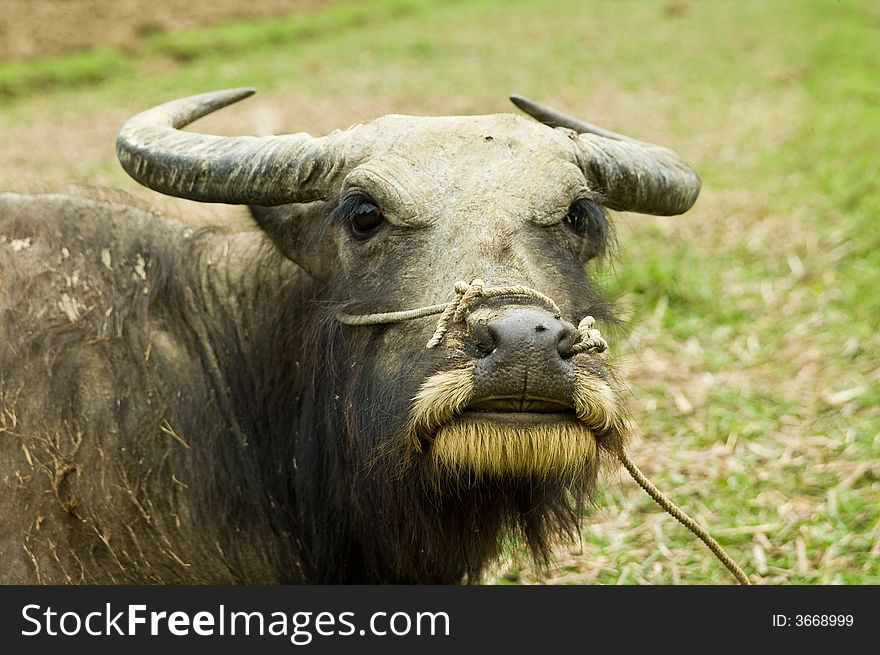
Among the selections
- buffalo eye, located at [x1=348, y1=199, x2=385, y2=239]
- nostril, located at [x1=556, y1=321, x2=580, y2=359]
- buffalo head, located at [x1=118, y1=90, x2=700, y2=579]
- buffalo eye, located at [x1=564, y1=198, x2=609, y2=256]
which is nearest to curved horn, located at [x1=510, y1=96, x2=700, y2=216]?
buffalo head, located at [x1=118, y1=90, x2=700, y2=579]

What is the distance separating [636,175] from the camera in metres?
4.97

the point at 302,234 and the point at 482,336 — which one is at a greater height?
the point at 302,234

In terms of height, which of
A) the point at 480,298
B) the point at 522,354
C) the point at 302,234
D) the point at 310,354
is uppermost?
the point at 302,234

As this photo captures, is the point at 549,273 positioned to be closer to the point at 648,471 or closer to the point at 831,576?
the point at 831,576

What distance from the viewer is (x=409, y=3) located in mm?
29469

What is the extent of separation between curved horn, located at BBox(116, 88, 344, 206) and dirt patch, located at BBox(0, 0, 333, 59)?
18.4 metres

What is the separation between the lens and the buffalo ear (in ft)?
15.2

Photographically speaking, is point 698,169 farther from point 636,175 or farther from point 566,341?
point 566,341

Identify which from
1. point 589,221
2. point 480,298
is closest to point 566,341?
point 480,298

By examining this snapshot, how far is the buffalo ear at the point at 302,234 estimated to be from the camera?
4629 millimetres

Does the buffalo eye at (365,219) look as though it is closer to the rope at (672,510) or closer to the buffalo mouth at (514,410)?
the buffalo mouth at (514,410)

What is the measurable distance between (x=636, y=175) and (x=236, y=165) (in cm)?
176

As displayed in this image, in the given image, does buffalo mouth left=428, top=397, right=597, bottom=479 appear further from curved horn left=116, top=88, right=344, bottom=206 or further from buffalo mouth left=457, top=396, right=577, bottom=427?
curved horn left=116, top=88, right=344, bottom=206

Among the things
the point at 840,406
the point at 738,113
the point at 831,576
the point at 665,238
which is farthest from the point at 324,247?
the point at 738,113
